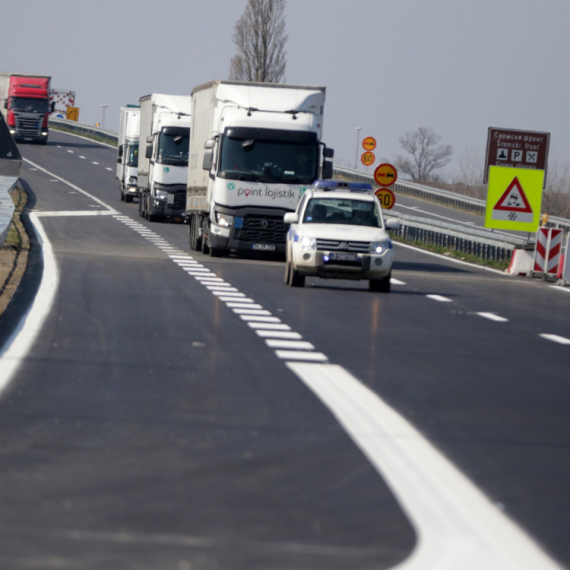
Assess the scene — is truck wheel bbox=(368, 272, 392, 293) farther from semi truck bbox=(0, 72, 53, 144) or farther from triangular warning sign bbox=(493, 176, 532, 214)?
semi truck bbox=(0, 72, 53, 144)

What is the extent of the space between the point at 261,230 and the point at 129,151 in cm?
2089

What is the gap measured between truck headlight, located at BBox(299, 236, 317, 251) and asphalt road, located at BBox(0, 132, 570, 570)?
2099 millimetres

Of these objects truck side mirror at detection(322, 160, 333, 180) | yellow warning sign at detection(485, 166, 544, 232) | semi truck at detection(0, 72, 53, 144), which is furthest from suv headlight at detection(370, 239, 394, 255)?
semi truck at detection(0, 72, 53, 144)

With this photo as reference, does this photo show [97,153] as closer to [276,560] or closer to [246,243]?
[246,243]

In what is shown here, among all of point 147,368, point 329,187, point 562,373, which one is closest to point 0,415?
point 147,368

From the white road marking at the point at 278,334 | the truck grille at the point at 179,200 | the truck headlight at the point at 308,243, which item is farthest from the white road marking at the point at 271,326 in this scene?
the truck grille at the point at 179,200

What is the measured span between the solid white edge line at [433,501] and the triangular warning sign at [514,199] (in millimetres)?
20009

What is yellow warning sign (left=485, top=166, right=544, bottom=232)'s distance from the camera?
2833 cm

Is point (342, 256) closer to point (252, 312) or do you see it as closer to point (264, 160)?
point (252, 312)

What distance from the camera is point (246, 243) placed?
2617 centimetres

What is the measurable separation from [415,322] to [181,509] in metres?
10.1

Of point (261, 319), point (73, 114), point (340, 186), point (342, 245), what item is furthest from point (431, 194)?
point (261, 319)

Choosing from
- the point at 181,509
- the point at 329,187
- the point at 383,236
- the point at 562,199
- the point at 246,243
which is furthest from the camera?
the point at 562,199

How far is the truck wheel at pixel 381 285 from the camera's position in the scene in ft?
66.3
